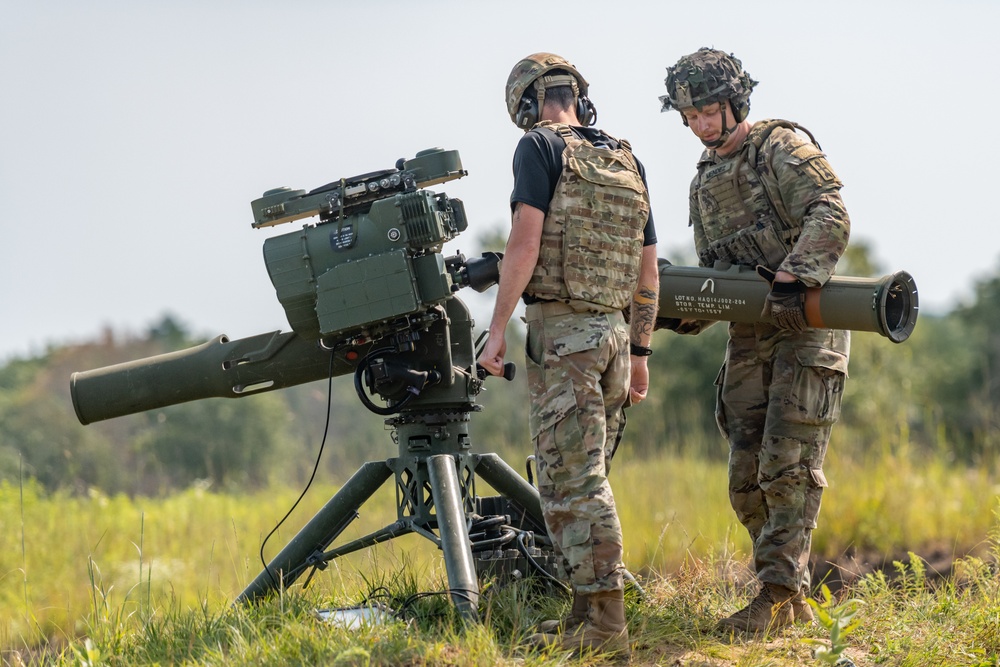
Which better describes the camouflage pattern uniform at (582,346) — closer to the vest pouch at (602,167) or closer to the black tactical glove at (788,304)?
the vest pouch at (602,167)

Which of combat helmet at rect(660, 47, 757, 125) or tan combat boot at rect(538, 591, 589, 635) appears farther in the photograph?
combat helmet at rect(660, 47, 757, 125)

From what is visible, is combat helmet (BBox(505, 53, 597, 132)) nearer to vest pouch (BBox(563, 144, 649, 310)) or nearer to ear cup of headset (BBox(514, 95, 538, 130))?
ear cup of headset (BBox(514, 95, 538, 130))

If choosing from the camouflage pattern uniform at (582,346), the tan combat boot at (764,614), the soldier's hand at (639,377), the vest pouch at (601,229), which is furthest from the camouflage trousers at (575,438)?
the tan combat boot at (764,614)

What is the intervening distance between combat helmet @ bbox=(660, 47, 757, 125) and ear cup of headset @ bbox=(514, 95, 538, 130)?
2.54 feet

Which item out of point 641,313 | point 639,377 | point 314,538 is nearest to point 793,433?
point 639,377

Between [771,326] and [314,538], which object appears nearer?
[314,538]

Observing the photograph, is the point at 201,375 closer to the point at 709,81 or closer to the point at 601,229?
the point at 601,229

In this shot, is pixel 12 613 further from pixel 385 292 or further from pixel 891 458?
pixel 891 458

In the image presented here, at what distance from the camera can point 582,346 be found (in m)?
4.01

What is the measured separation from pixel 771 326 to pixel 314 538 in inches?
81.2

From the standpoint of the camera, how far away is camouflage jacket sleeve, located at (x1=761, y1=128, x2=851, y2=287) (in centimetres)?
432

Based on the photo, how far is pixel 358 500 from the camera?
15.1 feet

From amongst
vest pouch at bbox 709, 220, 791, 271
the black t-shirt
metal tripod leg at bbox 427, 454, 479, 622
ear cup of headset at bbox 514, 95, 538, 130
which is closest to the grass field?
metal tripod leg at bbox 427, 454, 479, 622

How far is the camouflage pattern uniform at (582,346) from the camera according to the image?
3949 mm
